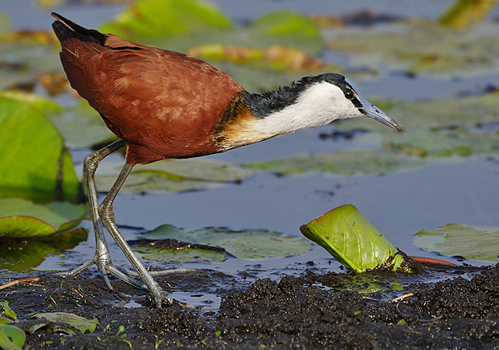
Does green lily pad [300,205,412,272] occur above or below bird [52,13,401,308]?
below

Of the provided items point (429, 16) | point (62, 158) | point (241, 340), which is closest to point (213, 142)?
point (241, 340)

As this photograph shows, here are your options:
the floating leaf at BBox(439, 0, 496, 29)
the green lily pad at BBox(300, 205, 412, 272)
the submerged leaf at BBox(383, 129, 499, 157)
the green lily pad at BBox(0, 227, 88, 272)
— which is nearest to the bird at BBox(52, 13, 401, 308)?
the green lily pad at BBox(0, 227, 88, 272)

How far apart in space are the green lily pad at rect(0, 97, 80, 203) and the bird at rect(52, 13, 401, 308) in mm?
1265

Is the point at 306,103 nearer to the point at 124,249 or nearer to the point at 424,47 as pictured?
the point at 124,249

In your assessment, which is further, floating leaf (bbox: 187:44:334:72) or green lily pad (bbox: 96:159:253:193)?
floating leaf (bbox: 187:44:334:72)

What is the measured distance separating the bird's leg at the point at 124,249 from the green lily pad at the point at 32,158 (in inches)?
42.8

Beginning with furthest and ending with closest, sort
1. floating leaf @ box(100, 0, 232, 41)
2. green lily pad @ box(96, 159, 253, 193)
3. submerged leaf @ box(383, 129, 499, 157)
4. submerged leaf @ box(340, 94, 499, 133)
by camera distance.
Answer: floating leaf @ box(100, 0, 232, 41) → submerged leaf @ box(340, 94, 499, 133) → submerged leaf @ box(383, 129, 499, 157) → green lily pad @ box(96, 159, 253, 193)

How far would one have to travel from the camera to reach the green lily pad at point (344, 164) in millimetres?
6391

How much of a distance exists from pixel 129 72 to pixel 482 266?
2.71 m

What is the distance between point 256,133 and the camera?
4.45 meters

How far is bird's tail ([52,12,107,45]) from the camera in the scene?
484 centimetres

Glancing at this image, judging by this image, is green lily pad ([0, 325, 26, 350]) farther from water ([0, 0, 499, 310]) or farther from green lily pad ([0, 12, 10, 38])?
green lily pad ([0, 12, 10, 38])

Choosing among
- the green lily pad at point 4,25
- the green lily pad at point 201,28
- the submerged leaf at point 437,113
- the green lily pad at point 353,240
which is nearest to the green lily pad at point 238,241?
the green lily pad at point 353,240

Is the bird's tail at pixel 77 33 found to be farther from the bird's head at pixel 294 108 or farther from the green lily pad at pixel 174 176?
the green lily pad at pixel 174 176
